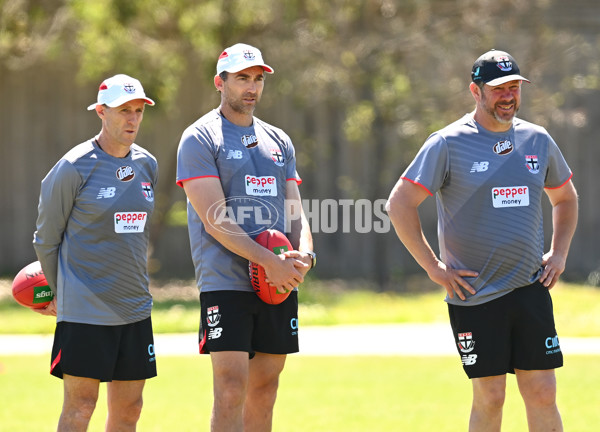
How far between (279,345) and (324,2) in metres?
10.4

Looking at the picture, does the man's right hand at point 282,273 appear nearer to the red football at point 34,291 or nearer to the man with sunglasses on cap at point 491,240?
the man with sunglasses on cap at point 491,240

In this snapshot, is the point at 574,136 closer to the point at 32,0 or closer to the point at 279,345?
the point at 32,0

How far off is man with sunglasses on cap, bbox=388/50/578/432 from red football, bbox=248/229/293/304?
69 cm

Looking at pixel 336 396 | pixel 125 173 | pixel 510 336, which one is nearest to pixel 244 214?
pixel 125 173

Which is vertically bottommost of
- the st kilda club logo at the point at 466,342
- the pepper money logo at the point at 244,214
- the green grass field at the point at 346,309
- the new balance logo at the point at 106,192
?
the green grass field at the point at 346,309

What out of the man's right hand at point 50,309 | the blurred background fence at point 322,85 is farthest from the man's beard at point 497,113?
the blurred background fence at point 322,85

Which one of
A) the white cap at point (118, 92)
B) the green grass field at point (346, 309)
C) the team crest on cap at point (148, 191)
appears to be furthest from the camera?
the green grass field at point (346, 309)

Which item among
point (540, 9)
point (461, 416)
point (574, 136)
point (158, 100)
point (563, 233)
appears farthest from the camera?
point (574, 136)

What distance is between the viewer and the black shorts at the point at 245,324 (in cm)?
542

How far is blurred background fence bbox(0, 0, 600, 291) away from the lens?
14906mm

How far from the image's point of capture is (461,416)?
26.3ft

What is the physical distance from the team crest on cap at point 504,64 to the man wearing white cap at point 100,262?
2.13m

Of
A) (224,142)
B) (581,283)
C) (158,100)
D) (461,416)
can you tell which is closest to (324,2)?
(158,100)

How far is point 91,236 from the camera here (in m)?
5.51
